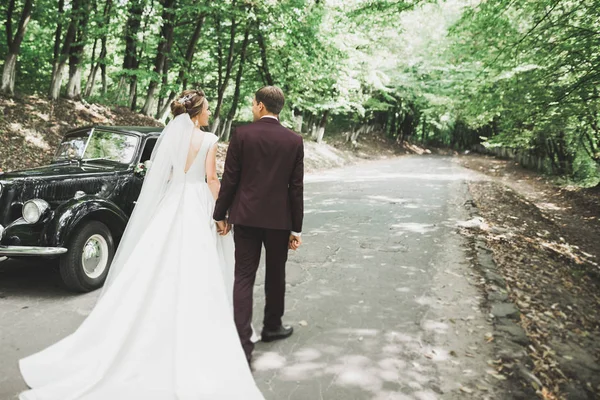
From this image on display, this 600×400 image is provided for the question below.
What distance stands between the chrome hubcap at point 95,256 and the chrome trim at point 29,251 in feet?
1.18

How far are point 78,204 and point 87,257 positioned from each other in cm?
64

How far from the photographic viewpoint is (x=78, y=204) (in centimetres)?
473

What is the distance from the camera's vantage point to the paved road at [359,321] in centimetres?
332

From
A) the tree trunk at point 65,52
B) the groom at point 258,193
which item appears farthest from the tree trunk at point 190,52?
the groom at point 258,193

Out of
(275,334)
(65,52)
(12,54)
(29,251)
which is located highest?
(65,52)

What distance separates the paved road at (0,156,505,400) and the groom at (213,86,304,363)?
0.69 metres

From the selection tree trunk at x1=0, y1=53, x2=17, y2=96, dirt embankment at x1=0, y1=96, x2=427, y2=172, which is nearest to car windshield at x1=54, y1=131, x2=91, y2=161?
dirt embankment at x1=0, y1=96, x2=427, y2=172

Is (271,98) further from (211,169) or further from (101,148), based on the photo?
(101,148)

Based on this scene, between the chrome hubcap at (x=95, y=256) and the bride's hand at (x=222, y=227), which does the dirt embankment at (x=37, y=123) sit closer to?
the chrome hubcap at (x=95, y=256)

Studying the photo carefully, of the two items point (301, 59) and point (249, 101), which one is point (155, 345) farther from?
point (249, 101)

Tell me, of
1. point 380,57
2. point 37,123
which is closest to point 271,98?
point 37,123

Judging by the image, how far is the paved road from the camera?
3.32 meters

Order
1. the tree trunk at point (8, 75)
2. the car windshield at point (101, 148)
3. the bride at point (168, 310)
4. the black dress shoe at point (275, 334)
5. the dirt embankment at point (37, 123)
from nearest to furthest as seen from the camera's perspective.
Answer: the bride at point (168, 310), the black dress shoe at point (275, 334), the car windshield at point (101, 148), the dirt embankment at point (37, 123), the tree trunk at point (8, 75)

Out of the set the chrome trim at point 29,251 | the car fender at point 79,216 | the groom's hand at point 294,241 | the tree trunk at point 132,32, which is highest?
the tree trunk at point 132,32
